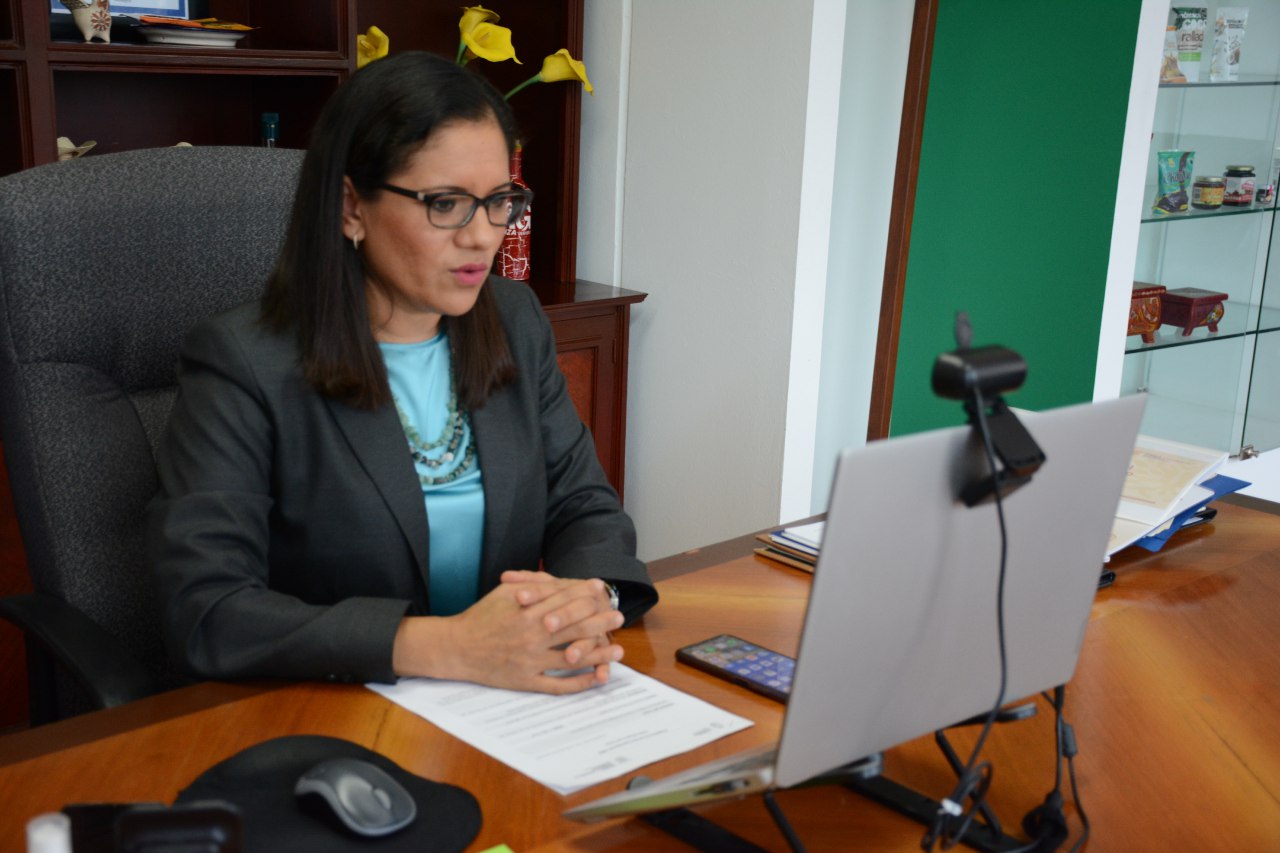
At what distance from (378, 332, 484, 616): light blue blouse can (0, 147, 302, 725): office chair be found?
231 mm

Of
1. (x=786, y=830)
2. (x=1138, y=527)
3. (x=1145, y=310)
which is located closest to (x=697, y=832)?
(x=786, y=830)

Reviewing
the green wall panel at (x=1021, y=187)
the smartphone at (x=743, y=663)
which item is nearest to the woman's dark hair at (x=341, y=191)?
the smartphone at (x=743, y=663)

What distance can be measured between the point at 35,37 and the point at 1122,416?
1.92 m

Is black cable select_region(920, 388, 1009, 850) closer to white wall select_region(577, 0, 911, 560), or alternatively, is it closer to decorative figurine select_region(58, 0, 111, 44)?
white wall select_region(577, 0, 911, 560)

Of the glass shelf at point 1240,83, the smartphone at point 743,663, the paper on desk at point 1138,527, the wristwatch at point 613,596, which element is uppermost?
the glass shelf at point 1240,83

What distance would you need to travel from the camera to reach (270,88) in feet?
9.10

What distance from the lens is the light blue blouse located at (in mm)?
1522

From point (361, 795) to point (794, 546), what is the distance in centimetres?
72

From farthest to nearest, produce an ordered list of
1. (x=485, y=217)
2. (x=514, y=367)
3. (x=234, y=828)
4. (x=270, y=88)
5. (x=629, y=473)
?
(x=629, y=473), (x=270, y=88), (x=514, y=367), (x=485, y=217), (x=234, y=828)

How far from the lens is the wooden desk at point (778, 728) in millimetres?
1001

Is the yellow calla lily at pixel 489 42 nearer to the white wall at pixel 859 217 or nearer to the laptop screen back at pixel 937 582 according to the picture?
the white wall at pixel 859 217

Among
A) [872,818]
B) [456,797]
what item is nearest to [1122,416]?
[872,818]

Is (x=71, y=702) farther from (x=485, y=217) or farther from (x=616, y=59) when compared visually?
(x=616, y=59)

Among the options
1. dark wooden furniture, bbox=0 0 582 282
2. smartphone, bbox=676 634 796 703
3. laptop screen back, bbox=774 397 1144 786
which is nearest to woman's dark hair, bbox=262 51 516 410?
smartphone, bbox=676 634 796 703
